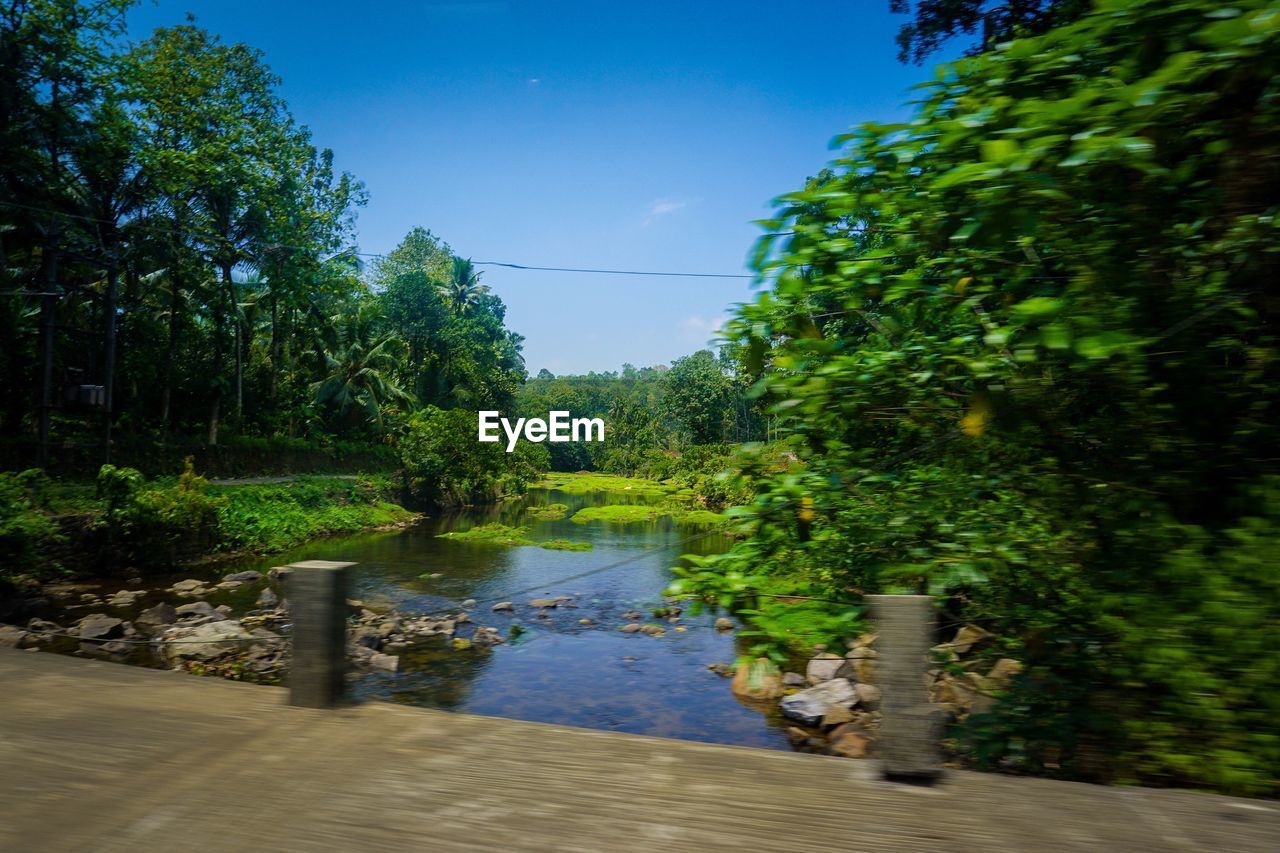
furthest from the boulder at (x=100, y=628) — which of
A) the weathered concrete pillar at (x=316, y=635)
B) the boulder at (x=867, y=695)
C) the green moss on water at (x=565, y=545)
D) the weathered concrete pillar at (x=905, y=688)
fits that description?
the weathered concrete pillar at (x=905, y=688)

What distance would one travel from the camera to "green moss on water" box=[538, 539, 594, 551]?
72.9 ft

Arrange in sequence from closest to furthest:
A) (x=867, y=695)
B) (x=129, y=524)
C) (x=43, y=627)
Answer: (x=867, y=695) → (x=43, y=627) → (x=129, y=524)

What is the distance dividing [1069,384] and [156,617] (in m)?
13.8

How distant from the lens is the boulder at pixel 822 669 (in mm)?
9742

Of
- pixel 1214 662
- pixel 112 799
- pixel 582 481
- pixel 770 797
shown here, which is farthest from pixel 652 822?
pixel 582 481

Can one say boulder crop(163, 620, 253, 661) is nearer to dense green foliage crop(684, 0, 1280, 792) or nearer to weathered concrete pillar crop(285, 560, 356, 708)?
weathered concrete pillar crop(285, 560, 356, 708)

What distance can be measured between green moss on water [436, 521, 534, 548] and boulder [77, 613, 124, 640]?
38.1 ft

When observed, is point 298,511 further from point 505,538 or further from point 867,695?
point 867,695

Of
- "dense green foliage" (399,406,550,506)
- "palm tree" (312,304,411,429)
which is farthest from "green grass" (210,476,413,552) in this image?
"palm tree" (312,304,411,429)

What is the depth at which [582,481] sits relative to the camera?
47.5 metres

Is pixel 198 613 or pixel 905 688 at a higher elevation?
pixel 905 688

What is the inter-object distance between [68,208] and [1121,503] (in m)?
24.2

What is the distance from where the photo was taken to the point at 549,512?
3114 cm

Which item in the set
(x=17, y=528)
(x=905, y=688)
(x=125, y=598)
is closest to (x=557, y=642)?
(x=125, y=598)
